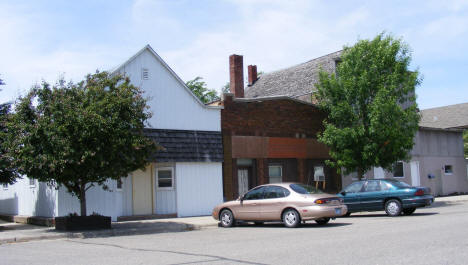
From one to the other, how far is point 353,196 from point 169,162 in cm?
765

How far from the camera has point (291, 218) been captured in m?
15.6

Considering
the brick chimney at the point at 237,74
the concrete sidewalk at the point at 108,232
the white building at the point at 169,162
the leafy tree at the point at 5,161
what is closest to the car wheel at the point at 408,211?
the concrete sidewalk at the point at 108,232

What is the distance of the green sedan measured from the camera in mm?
18188

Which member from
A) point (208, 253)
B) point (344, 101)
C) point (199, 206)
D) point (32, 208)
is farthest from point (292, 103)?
point (208, 253)

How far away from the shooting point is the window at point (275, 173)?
25.2 metres

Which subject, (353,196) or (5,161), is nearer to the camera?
(5,161)

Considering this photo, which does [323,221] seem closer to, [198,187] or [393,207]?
[393,207]

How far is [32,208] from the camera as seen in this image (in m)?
21.2

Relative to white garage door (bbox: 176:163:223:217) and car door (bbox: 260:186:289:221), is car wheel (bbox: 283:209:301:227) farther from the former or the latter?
white garage door (bbox: 176:163:223:217)

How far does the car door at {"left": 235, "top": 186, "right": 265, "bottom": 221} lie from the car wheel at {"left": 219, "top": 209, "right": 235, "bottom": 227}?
0.91ft

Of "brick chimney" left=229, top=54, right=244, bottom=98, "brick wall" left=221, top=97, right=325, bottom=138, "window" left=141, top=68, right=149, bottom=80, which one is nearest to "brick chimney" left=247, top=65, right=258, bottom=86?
"brick chimney" left=229, top=54, right=244, bottom=98

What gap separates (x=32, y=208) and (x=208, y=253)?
13509 mm

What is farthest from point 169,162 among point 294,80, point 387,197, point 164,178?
point 294,80

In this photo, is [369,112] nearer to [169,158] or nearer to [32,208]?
[169,158]
